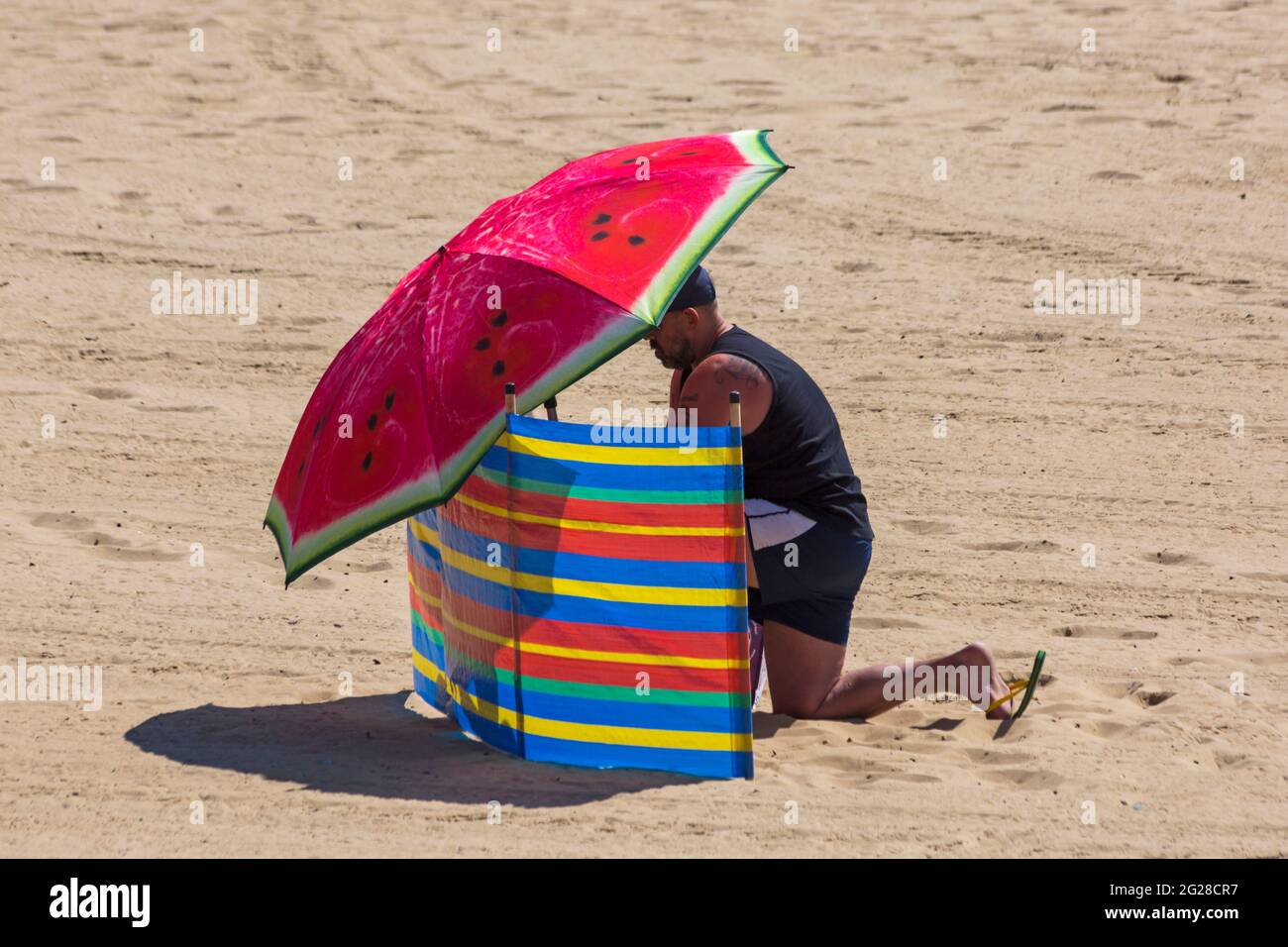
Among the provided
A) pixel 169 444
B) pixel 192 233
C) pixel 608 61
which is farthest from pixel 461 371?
pixel 608 61

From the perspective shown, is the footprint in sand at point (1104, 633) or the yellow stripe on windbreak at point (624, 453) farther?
the footprint in sand at point (1104, 633)

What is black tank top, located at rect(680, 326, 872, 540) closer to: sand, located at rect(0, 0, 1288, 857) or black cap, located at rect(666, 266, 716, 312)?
black cap, located at rect(666, 266, 716, 312)

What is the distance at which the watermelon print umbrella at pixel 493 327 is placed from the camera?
423cm

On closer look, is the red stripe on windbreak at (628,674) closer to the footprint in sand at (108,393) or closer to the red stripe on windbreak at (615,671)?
the red stripe on windbreak at (615,671)

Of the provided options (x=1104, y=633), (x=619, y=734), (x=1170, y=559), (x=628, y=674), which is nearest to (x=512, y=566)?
(x=628, y=674)

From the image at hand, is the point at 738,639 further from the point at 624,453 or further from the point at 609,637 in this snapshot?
the point at 624,453

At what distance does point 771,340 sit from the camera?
8.21m

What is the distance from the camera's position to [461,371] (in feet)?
14.3

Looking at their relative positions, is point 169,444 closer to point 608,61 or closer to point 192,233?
point 192,233

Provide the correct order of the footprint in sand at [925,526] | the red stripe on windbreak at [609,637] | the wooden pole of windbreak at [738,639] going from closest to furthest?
the wooden pole of windbreak at [738,639], the red stripe on windbreak at [609,637], the footprint in sand at [925,526]

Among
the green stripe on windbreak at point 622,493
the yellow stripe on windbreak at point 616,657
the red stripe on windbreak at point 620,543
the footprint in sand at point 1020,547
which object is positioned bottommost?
the footprint in sand at point 1020,547

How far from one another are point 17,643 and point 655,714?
7.91 feet

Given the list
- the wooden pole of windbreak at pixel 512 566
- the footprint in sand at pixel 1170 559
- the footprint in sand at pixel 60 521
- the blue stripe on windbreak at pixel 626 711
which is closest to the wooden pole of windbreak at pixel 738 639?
the blue stripe on windbreak at pixel 626 711

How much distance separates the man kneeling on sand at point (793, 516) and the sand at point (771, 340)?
0.15 m
